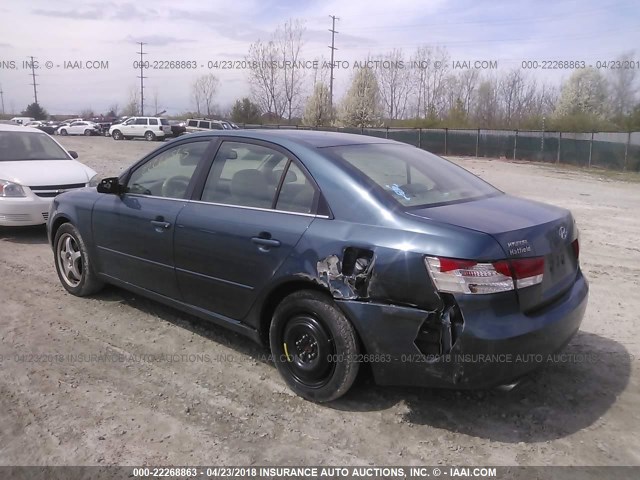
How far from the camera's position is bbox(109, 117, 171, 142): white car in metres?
42.1

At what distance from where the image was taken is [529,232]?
292cm

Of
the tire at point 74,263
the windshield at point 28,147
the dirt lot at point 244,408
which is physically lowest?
the dirt lot at point 244,408

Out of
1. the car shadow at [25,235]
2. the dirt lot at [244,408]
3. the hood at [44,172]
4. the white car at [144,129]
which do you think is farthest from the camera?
the white car at [144,129]

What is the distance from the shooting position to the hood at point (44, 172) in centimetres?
734

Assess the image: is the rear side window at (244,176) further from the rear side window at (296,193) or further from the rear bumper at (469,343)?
the rear bumper at (469,343)

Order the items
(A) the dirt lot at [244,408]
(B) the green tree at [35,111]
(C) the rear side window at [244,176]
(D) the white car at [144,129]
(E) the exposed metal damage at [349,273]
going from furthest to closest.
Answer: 1. (B) the green tree at [35,111]
2. (D) the white car at [144,129]
3. (C) the rear side window at [244,176]
4. (E) the exposed metal damage at [349,273]
5. (A) the dirt lot at [244,408]

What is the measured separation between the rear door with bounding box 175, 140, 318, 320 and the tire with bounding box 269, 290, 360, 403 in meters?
A: 0.27

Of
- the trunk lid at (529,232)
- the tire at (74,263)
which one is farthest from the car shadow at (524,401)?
the tire at (74,263)

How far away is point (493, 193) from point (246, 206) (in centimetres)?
173

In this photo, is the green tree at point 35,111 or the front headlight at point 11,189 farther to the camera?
the green tree at point 35,111

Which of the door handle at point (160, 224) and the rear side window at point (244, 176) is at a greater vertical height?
the rear side window at point (244, 176)

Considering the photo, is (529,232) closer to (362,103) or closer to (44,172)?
(44,172)

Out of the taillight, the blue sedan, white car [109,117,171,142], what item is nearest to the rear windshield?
the blue sedan

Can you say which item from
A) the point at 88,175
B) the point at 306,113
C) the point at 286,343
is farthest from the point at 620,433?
the point at 306,113
